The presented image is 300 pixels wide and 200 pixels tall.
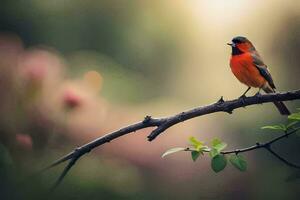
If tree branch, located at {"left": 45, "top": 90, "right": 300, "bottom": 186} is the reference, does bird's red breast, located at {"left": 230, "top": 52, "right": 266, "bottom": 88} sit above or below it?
above

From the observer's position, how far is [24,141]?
4.52ft

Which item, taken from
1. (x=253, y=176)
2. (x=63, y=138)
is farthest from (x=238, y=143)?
(x=63, y=138)

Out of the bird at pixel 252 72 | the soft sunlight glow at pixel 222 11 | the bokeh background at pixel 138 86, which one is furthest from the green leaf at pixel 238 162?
the soft sunlight glow at pixel 222 11

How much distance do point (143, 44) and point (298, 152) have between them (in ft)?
1.95

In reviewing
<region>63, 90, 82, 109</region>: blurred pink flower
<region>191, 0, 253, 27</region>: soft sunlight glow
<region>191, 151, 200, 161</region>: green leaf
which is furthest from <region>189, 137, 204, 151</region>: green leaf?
<region>191, 0, 253, 27</region>: soft sunlight glow

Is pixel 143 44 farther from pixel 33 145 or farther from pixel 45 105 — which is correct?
pixel 33 145

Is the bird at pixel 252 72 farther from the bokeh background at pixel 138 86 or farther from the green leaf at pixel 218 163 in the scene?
the bokeh background at pixel 138 86

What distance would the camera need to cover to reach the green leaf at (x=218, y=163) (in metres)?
0.64

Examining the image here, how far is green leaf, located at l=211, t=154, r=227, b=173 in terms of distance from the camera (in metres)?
0.64

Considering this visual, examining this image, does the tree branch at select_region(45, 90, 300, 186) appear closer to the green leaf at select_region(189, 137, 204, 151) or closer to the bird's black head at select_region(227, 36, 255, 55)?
the green leaf at select_region(189, 137, 204, 151)

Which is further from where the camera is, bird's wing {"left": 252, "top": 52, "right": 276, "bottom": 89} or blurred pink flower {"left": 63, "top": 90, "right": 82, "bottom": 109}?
blurred pink flower {"left": 63, "top": 90, "right": 82, "bottom": 109}

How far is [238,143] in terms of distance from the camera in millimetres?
1657

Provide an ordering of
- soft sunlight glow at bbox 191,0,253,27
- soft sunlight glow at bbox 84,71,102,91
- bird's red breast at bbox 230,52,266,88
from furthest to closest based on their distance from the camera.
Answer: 1. soft sunlight glow at bbox 191,0,253,27
2. soft sunlight glow at bbox 84,71,102,91
3. bird's red breast at bbox 230,52,266,88

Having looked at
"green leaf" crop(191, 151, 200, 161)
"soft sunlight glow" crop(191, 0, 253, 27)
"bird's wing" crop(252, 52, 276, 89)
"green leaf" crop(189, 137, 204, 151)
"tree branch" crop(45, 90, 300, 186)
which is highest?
"soft sunlight glow" crop(191, 0, 253, 27)
